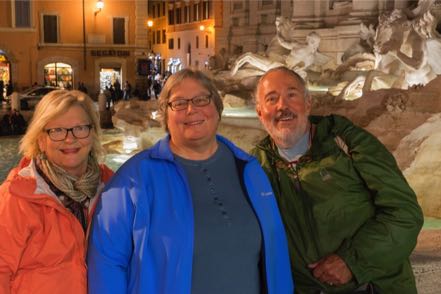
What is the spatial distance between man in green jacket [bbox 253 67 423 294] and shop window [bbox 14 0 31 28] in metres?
28.4

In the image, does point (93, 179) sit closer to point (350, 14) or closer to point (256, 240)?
point (256, 240)

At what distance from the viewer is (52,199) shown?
78.8 inches

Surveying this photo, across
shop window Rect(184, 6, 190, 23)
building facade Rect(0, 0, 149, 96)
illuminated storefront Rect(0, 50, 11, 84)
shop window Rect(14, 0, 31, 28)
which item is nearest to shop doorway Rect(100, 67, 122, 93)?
building facade Rect(0, 0, 149, 96)

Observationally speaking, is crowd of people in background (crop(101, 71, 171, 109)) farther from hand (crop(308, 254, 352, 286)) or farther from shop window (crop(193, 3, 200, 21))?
hand (crop(308, 254, 352, 286))

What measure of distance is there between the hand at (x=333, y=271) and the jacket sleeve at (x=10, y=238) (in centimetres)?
104

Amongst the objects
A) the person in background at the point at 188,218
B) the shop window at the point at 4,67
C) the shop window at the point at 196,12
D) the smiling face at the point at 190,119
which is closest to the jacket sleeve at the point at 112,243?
the person in background at the point at 188,218

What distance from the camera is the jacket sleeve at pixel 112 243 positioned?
1.97 metres

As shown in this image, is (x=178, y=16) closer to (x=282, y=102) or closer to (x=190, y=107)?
(x=282, y=102)

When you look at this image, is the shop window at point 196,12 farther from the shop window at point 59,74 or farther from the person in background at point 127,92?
the person in background at point 127,92

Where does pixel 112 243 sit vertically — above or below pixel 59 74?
below

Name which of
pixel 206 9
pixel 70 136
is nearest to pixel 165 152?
pixel 70 136

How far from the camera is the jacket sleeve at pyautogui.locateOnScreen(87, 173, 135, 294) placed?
1970 mm

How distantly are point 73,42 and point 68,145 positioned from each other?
2892 centimetres

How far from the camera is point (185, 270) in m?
1.95
